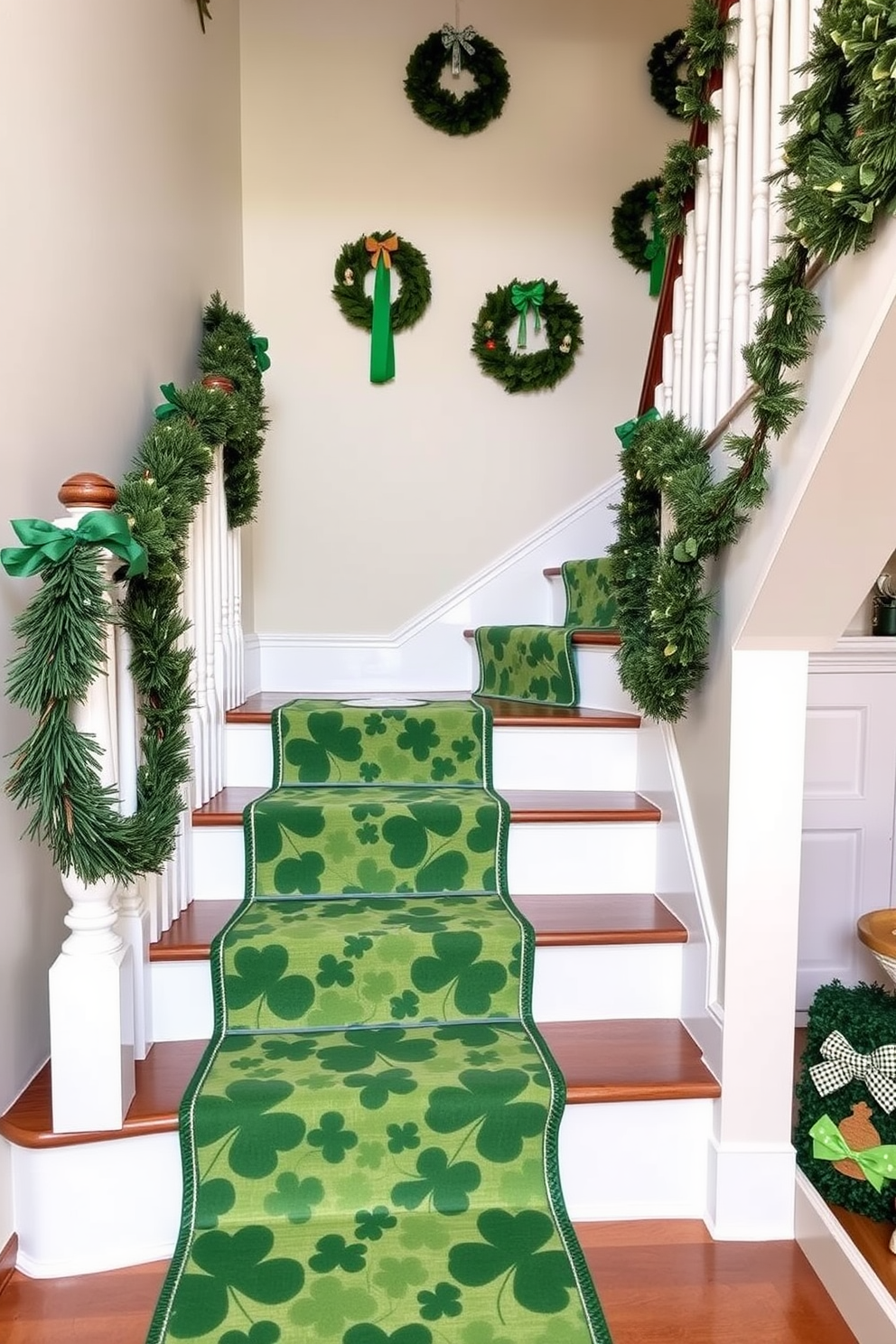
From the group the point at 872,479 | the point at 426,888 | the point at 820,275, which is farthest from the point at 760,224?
the point at 426,888

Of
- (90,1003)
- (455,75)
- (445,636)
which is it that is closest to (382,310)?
(455,75)

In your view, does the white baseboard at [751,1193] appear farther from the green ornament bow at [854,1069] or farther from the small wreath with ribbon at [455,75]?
the small wreath with ribbon at [455,75]

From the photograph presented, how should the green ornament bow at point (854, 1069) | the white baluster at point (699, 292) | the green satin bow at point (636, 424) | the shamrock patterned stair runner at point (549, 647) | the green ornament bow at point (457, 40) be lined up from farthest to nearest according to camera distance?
the green ornament bow at point (457, 40) < the shamrock patterned stair runner at point (549, 647) < the green satin bow at point (636, 424) < the white baluster at point (699, 292) < the green ornament bow at point (854, 1069)

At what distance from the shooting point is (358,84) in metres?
3.16

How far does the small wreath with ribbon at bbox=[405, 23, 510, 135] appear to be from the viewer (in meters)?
3.13

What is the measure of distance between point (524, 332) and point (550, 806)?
1.95 meters

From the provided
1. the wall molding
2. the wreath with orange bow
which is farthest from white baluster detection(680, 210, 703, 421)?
the wall molding

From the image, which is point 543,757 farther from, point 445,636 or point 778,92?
point 778,92

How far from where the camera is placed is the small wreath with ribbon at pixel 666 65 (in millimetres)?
3215

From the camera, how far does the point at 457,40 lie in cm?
313

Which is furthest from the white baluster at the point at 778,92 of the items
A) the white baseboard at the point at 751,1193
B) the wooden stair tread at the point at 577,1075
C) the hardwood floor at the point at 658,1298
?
the hardwood floor at the point at 658,1298

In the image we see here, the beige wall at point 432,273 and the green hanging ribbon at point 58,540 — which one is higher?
the beige wall at point 432,273

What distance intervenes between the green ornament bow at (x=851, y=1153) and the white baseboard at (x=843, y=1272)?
3.0 inches

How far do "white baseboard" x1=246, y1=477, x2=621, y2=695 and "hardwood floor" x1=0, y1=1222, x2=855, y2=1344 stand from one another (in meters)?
2.02
